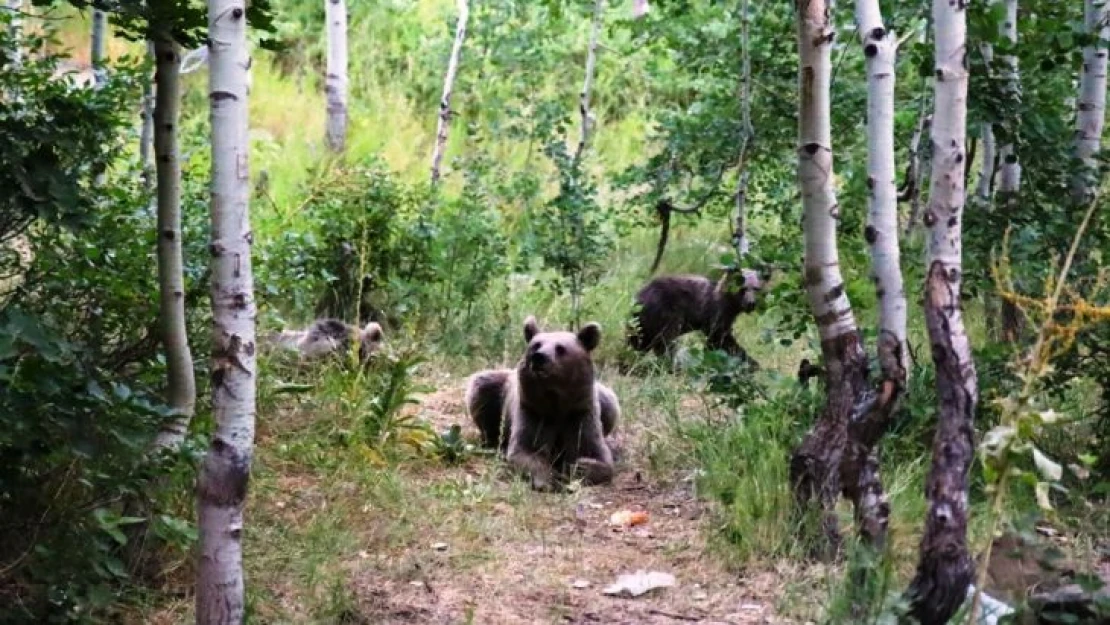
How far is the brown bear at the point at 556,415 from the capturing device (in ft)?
24.3

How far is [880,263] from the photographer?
550 centimetres

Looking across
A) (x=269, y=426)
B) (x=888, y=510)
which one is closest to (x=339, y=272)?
(x=269, y=426)

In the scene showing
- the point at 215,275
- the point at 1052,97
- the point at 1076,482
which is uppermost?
the point at 1052,97

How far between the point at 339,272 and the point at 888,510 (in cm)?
602

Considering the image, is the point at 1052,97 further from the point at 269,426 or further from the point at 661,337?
the point at 269,426

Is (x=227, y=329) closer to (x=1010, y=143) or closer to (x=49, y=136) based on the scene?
(x=49, y=136)

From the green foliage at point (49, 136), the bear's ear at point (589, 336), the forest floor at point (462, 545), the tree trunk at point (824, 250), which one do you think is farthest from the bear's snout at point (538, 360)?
the green foliage at point (49, 136)

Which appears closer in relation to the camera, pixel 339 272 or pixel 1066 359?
pixel 1066 359

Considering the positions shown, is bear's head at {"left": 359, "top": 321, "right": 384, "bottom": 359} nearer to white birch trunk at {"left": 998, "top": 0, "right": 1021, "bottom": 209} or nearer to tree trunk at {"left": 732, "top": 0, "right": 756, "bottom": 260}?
tree trunk at {"left": 732, "top": 0, "right": 756, "bottom": 260}

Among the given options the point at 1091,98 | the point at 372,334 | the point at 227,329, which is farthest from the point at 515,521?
the point at 1091,98

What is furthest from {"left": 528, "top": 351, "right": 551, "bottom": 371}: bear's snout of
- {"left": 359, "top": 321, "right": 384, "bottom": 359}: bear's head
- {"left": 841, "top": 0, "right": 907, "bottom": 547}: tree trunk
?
{"left": 841, "top": 0, "right": 907, "bottom": 547}: tree trunk

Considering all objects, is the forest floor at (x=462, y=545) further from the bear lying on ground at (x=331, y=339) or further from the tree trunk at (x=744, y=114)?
the tree trunk at (x=744, y=114)

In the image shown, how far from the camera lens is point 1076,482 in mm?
6570

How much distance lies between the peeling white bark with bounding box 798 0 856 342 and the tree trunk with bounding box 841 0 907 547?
202 millimetres
